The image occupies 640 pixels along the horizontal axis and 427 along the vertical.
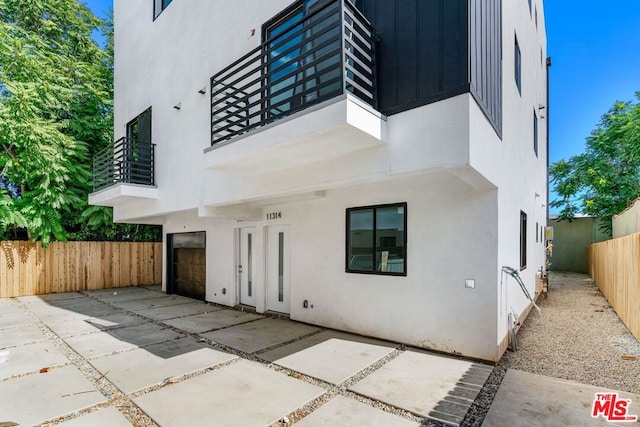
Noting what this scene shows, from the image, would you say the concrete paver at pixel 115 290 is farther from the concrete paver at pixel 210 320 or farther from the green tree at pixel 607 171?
the green tree at pixel 607 171

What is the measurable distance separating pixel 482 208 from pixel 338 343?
10.8 ft

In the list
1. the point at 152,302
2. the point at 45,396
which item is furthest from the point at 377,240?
the point at 152,302

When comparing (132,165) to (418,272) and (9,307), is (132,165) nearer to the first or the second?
(9,307)

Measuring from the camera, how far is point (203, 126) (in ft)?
25.4

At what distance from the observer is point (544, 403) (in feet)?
11.9

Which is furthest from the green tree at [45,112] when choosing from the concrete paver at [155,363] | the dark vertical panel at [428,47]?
the dark vertical panel at [428,47]

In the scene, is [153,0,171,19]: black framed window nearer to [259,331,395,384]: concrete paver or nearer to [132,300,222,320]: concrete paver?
[132,300,222,320]: concrete paver

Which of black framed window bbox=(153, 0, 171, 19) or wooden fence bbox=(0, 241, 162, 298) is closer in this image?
black framed window bbox=(153, 0, 171, 19)

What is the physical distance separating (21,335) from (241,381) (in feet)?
17.5

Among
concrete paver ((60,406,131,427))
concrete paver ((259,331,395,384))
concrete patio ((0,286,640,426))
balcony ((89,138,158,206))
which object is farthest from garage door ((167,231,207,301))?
concrete paver ((60,406,131,427))

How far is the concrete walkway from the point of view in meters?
3.42

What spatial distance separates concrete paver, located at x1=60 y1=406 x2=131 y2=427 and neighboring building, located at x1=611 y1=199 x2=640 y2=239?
35.2ft

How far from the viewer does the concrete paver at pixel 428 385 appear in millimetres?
3537

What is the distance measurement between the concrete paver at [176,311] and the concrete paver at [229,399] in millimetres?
4296
